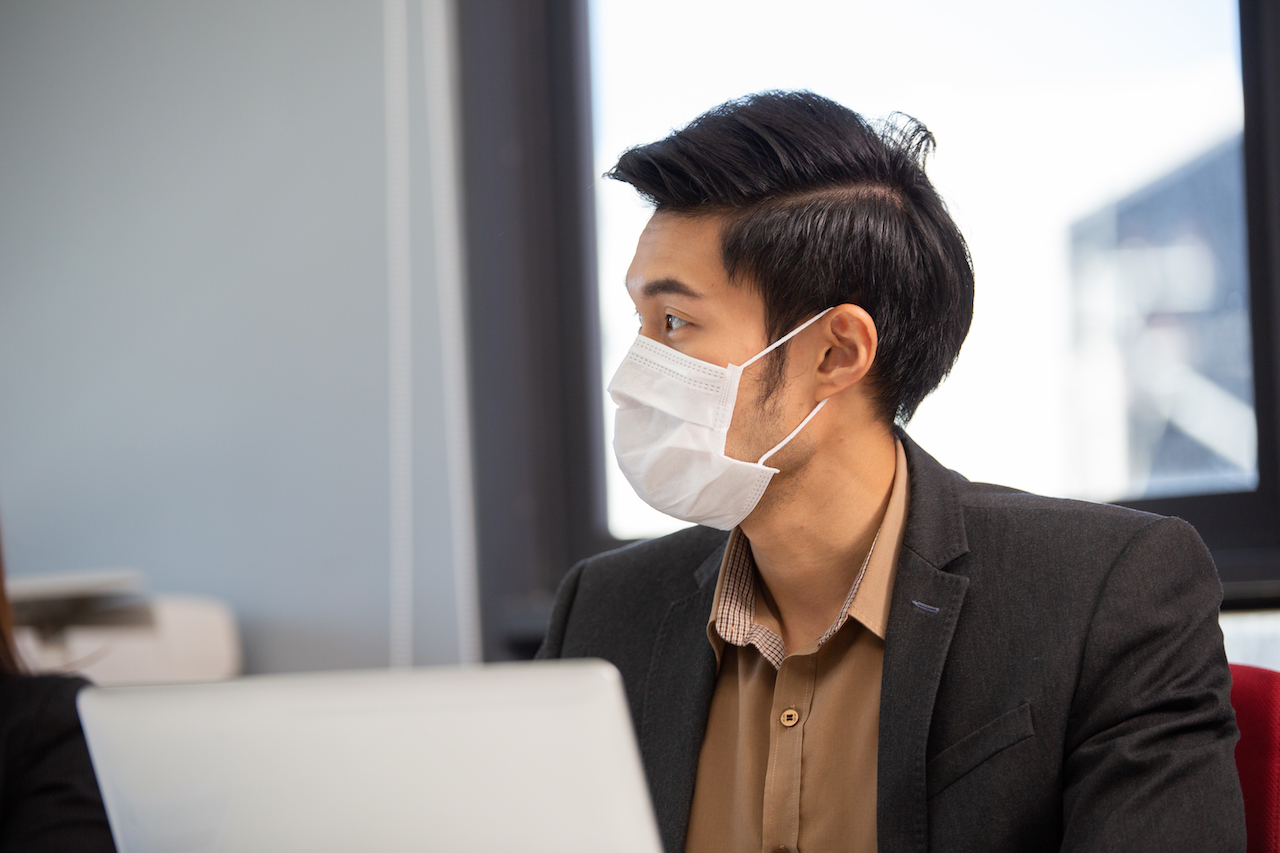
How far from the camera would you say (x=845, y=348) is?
4.15ft

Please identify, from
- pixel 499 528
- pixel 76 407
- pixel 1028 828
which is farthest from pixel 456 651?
pixel 1028 828

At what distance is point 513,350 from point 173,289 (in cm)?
73

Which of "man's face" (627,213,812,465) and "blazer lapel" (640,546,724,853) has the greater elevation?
"man's face" (627,213,812,465)

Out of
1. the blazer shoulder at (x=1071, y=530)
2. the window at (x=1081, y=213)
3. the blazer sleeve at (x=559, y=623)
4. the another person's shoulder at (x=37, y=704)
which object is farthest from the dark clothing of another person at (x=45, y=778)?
the window at (x=1081, y=213)

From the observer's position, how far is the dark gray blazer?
0.92 meters

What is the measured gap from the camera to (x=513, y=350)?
243 cm

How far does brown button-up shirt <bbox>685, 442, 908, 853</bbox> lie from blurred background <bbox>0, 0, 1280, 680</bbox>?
114 cm

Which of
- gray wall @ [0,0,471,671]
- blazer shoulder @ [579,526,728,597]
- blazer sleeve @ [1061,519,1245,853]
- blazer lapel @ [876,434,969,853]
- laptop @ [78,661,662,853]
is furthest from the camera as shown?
gray wall @ [0,0,471,671]

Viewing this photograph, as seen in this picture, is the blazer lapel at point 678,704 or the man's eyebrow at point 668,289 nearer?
the blazer lapel at point 678,704

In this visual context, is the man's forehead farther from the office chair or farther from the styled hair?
the office chair

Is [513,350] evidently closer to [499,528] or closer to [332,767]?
[499,528]

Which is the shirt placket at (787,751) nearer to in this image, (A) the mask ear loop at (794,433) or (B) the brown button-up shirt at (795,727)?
(B) the brown button-up shirt at (795,727)

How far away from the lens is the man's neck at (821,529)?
124 cm

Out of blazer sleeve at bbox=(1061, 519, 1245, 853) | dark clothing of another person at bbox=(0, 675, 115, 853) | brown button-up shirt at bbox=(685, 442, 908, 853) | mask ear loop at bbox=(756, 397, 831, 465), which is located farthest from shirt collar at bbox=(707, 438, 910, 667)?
dark clothing of another person at bbox=(0, 675, 115, 853)
